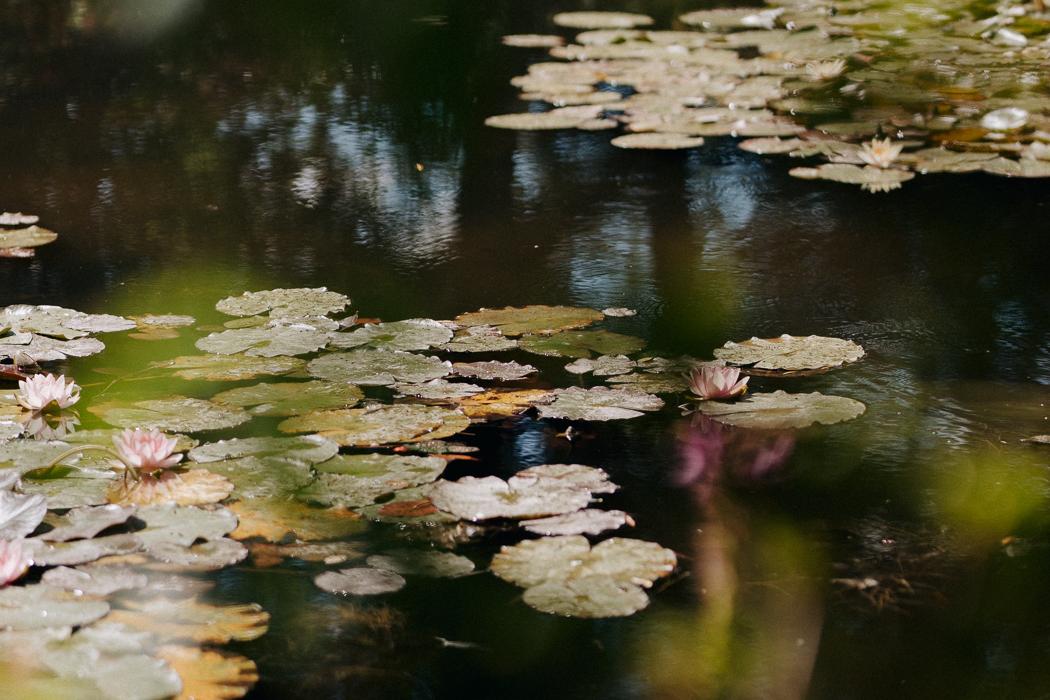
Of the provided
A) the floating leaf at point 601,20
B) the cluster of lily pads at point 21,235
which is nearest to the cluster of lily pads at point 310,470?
the cluster of lily pads at point 21,235

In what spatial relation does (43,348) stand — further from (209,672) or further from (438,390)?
(209,672)

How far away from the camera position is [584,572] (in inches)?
61.9

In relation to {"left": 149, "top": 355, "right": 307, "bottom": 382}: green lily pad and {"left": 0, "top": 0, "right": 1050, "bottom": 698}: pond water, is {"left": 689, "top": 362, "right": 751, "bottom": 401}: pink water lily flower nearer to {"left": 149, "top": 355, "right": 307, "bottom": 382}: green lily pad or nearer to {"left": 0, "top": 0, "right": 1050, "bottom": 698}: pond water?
{"left": 0, "top": 0, "right": 1050, "bottom": 698}: pond water

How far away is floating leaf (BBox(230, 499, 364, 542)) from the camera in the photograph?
168 cm

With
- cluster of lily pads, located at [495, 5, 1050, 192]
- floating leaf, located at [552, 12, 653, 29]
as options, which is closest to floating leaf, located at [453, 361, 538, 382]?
cluster of lily pads, located at [495, 5, 1050, 192]

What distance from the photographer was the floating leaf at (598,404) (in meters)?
2.04

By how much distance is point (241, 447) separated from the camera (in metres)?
Answer: 1.90

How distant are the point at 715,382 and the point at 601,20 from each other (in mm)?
4164

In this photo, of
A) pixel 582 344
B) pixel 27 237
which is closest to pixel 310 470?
pixel 582 344

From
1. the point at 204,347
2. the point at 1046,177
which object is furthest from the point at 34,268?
the point at 1046,177

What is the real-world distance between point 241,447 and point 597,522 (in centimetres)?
55

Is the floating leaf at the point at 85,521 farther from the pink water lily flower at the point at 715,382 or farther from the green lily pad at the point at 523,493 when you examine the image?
the pink water lily flower at the point at 715,382

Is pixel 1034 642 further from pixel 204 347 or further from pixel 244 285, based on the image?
pixel 244 285

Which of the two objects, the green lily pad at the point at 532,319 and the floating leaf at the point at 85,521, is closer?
the floating leaf at the point at 85,521
